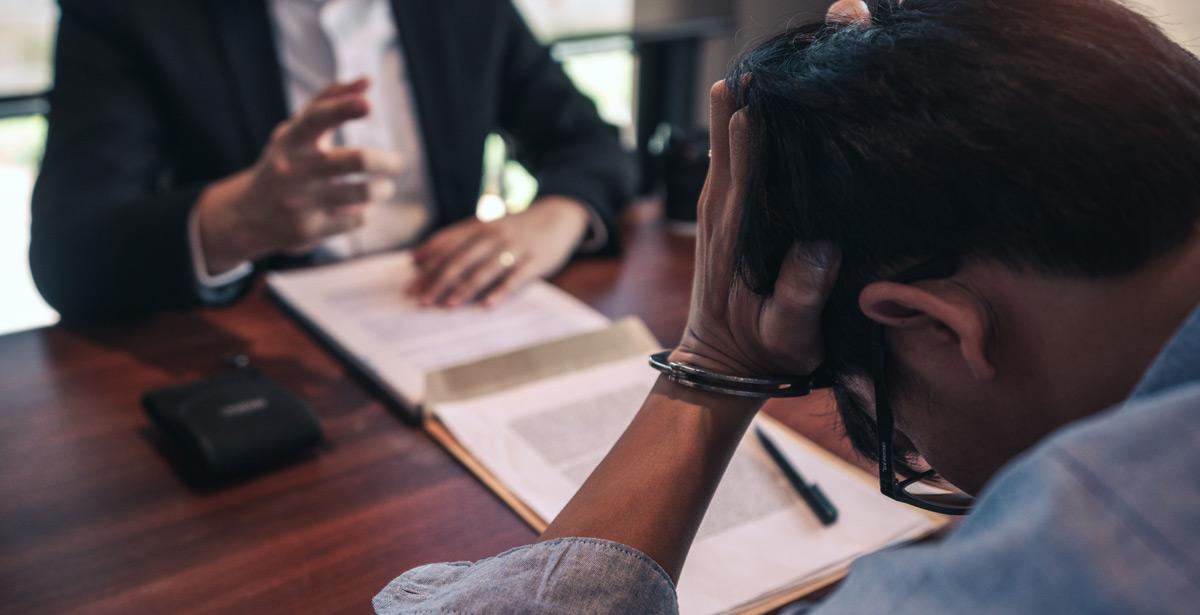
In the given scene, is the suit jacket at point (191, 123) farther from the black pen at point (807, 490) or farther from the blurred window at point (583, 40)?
the blurred window at point (583, 40)

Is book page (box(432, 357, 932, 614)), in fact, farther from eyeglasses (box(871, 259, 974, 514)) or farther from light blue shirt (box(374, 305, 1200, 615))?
light blue shirt (box(374, 305, 1200, 615))

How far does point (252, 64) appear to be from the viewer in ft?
4.19

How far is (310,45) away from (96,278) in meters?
0.50

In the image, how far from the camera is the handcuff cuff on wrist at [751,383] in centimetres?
58

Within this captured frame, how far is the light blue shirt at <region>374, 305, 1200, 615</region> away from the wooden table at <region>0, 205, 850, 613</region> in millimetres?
385

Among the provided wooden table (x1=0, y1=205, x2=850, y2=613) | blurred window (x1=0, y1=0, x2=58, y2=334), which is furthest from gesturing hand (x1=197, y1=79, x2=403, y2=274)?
blurred window (x1=0, y1=0, x2=58, y2=334)

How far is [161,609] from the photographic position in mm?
578

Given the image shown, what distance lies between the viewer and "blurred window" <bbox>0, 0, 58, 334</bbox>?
2135mm

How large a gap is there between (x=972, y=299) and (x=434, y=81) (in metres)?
1.14

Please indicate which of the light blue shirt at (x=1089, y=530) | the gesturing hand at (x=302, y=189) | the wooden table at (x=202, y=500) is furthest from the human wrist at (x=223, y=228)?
the light blue shirt at (x=1089, y=530)

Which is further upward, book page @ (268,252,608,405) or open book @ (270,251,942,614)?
open book @ (270,251,942,614)

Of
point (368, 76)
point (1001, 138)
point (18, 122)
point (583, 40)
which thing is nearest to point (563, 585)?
point (1001, 138)

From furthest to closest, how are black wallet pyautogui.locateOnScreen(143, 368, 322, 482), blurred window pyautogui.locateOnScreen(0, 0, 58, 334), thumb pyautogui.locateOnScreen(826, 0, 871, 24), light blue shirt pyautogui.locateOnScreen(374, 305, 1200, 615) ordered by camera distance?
1. blurred window pyautogui.locateOnScreen(0, 0, 58, 334)
2. black wallet pyautogui.locateOnScreen(143, 368, 322, 482)
3. thumb pyautogui.locateOnScreen(826, 0, 871, 24)
4. light blue shirt pyautogui.locateOnScreen(374, 305, 1200, 615)

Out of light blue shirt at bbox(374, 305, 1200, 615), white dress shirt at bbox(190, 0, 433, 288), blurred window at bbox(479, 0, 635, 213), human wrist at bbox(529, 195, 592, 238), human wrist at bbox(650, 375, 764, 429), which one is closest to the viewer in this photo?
light blue shirt at bbox(374, 305, 1200, 615)
